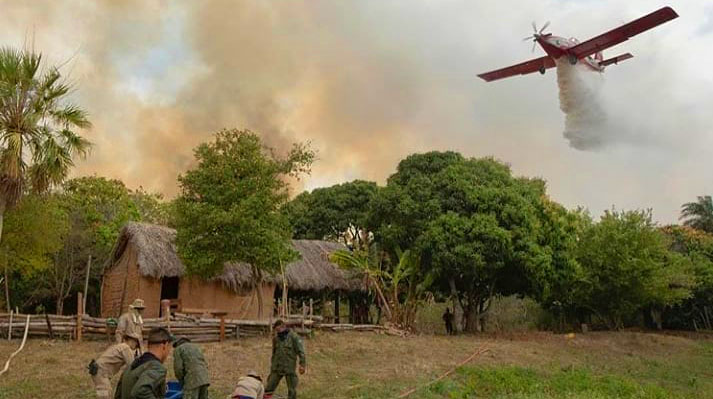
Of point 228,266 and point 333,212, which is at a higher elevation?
point 333,212

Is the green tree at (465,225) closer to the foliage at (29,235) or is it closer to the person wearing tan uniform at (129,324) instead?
the foliage at (29,235)

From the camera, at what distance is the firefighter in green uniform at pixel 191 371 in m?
7.91

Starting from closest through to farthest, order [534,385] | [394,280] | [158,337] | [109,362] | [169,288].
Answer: [158,337]
[109,362]
[534,385]
[394,280]
[169,288]

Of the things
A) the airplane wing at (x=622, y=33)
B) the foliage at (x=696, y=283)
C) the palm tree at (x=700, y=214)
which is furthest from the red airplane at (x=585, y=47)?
the palm tree at (x=700, y=214)

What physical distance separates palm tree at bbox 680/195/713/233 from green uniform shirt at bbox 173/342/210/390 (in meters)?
44.1

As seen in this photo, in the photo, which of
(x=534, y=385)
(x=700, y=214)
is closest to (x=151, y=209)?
(x=534, y=385)

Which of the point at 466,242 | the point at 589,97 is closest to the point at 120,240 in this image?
the point at 466,242

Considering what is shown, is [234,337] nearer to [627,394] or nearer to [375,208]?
[375,208]

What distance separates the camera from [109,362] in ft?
28.3

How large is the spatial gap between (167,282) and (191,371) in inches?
676

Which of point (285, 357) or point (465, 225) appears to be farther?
point (465, 225)

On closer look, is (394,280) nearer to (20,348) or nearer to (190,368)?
(20,348)

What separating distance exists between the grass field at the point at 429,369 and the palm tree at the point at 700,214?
2462 centimetres

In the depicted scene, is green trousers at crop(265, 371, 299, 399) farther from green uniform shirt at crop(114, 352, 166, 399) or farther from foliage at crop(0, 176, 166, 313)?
foliage at crop(0, 176, 166, 313)
